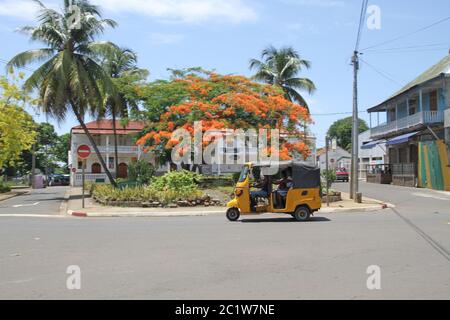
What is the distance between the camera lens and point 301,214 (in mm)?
15609

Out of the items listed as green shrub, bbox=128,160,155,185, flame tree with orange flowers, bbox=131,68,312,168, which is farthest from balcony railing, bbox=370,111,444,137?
green shrub, bbox=128,160,155,185

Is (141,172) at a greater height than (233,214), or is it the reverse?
(141,172)

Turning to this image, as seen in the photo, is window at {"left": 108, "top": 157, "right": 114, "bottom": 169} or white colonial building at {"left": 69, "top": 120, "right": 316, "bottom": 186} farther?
window at {"left": 108, "top": 157, "right": 114, "bottom": 169}

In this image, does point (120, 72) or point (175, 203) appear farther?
point (120, 72)

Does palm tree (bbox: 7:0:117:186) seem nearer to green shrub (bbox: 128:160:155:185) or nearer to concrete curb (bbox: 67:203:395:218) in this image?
green shrub (bbox: 128:160:155:185)

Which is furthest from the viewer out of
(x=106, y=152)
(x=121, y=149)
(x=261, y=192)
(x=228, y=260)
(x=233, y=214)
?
(x=121, y=149)

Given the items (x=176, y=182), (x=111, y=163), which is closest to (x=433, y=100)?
(x=176, y=182)

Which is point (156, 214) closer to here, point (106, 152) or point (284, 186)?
point (284, 186)

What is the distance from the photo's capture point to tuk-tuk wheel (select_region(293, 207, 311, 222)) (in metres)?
15.6

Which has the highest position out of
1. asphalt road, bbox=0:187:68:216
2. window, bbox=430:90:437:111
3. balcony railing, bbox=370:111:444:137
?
window, bbox=430:90:437:111

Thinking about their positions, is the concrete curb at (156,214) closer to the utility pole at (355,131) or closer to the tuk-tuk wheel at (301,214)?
the tuk-tuk wheel at (301,214)

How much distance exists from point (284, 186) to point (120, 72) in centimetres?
2595

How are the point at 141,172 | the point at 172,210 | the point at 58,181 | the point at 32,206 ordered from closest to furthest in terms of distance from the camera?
the point at 172,210 < the point at 32,206 < the point at 141,172 < the point at 58,181

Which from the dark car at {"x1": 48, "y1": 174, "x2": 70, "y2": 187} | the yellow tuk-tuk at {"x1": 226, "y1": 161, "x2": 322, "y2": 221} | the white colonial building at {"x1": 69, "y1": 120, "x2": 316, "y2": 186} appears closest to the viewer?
the yellow tuk-tuk at {"x1": 226, "y1": 161, "x2": 322, "y2": 221}
